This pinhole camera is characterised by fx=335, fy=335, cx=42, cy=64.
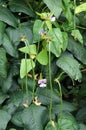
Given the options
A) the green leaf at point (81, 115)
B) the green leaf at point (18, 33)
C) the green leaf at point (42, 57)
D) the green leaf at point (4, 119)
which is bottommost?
the green leaf at point (81, 115)

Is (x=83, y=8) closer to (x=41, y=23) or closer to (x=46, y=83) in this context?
(x=41, y=23)

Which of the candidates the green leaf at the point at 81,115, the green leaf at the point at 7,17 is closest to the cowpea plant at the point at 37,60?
the green leaf at the point at 7,17

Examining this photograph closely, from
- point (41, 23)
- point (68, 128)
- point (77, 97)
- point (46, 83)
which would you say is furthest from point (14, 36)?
point (77, 97)

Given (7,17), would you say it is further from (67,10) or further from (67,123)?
(67,123)

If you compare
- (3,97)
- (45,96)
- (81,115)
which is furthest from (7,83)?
(81,115)

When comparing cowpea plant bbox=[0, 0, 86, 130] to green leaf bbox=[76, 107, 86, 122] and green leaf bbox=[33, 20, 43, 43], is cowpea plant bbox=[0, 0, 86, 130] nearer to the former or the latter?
green leaf bbox=[33, 20, 43, 43]

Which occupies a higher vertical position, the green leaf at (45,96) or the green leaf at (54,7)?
the green leaf at (54,7)

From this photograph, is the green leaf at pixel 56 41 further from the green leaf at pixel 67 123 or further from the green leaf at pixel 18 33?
the green leaf at pixel 67 123

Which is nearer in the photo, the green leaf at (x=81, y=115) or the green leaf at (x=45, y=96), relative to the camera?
the green leaf at (x=45, y=96)
